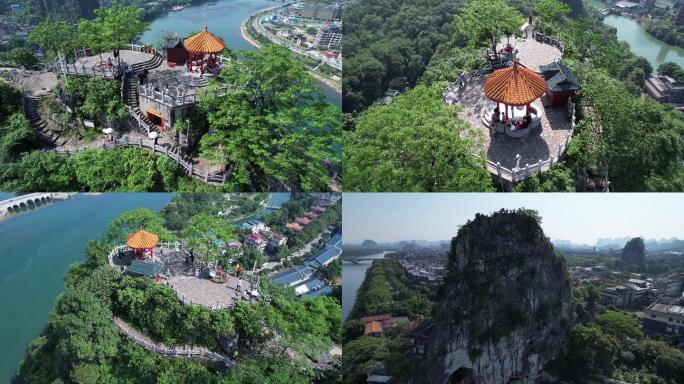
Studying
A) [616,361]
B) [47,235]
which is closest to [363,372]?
[616,361]

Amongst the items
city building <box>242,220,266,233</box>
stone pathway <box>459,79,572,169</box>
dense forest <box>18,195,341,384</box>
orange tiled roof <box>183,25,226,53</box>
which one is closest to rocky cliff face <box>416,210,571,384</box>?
stone pathway <box>459,79,572,169</box>

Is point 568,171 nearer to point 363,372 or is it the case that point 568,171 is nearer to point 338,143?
point 338,143

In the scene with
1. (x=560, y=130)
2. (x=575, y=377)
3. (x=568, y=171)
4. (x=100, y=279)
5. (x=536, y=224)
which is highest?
(x=560, y=130)

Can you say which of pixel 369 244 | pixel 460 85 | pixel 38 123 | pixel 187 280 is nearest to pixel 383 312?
pixel 369 244

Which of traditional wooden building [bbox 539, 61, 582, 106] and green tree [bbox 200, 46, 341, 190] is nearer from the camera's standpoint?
green tree [bbox 200, 46, 341, 190]

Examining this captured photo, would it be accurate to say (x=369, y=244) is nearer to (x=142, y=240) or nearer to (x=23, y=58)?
(x=142, y=240)

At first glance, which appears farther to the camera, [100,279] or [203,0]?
[203,0]

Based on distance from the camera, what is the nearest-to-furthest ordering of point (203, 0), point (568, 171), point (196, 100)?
point (568, 171)
point (196, 100)
point (203, 0)

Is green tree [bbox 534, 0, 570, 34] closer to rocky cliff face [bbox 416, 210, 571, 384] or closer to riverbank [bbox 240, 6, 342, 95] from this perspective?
riverbank [bbox 240, 6, 342, 95]
